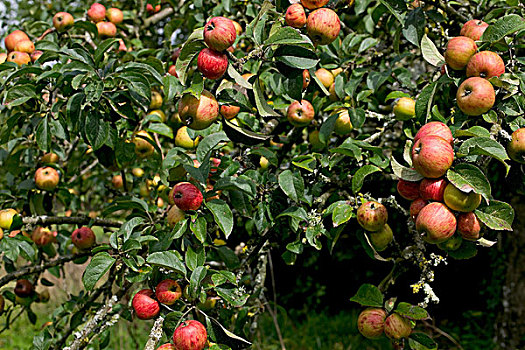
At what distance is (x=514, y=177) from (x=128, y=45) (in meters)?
1.73

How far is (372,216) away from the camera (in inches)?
46.2

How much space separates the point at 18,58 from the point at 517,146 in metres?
1.70

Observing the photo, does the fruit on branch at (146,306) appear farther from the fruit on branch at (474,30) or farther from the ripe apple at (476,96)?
the fruit on branch at (474,30)

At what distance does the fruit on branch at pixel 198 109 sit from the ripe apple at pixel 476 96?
1.95 feet

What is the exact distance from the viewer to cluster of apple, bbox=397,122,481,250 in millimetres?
985

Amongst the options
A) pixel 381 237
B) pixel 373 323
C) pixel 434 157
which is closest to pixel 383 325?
pixel 373 323

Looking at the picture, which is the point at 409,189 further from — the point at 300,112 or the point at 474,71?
the point at 300,112

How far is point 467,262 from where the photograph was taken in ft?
15.0

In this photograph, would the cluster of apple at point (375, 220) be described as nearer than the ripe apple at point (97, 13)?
Yes

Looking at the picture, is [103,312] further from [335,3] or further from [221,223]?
[335,3]

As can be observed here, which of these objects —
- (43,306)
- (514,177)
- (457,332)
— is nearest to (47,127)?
(514,177)

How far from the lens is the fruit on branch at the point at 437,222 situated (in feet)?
3.25

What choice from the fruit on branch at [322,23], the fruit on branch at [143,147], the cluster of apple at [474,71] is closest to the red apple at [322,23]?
the fruit on branch at [322,23]

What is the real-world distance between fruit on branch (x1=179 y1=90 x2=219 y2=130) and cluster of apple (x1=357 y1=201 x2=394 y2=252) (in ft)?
1.47
